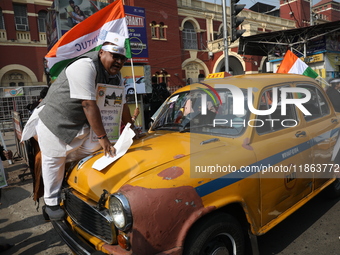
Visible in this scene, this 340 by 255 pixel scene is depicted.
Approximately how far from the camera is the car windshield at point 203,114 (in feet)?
8.87

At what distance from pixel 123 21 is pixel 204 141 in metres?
2.65

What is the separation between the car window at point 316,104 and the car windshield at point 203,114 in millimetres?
1182

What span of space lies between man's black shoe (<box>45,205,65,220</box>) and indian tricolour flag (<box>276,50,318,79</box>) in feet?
19.1

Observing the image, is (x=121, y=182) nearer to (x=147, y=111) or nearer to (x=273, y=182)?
(x=273, y=182)

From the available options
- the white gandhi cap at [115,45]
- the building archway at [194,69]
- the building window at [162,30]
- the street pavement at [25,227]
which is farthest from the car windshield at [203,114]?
the building archway at [194,69]

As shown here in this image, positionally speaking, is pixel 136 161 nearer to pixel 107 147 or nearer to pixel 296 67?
pixel 107 147

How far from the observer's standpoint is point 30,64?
20.0m

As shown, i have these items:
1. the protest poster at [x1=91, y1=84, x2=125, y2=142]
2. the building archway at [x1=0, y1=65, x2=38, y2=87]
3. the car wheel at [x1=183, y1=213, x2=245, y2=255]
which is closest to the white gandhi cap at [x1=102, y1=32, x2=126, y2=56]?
the protest poster at [x1=91, y1=84, x2=125, y2=142]

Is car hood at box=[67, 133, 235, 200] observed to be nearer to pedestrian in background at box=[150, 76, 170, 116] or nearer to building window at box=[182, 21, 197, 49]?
pedestrian in background at box=[150, 76, 170, 116]

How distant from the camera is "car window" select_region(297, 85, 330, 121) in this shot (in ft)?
11.1

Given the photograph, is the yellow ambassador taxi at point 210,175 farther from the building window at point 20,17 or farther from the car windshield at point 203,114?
the building window at point 20,17

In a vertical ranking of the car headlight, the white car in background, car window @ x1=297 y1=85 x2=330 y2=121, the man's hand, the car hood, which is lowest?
the car headlight

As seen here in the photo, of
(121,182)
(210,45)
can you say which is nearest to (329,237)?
(121,182)

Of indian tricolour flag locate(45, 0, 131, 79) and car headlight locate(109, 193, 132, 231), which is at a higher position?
indian tricolour flag locate(45, 0, 131, 79)
